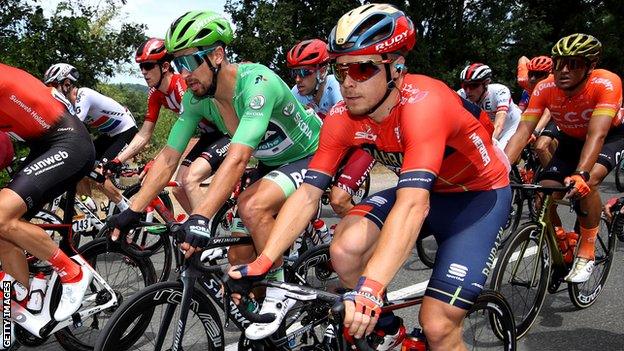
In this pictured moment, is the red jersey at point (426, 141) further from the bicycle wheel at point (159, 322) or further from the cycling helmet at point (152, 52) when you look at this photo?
the cycling helmet at point (152, 52)

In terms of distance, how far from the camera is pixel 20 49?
369 inches

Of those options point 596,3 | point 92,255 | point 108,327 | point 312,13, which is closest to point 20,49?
point 92,255

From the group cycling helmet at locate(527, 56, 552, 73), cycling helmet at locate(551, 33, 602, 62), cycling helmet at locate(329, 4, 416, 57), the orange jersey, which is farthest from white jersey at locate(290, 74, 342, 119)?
cycling helmet at locate(329, 4, 416, 57)

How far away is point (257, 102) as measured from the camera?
134 inches

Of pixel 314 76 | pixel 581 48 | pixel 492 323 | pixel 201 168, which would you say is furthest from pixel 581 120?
pixel 201 168

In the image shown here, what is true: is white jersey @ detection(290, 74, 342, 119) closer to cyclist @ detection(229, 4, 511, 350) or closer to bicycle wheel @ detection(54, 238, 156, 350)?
bicycle wheel @ detection(54, 238, 156, 350)

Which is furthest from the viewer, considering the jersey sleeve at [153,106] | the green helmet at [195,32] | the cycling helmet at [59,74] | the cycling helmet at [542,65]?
the cycling helmet at [542,65]

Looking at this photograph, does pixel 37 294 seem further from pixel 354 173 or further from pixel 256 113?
pixel 354 173

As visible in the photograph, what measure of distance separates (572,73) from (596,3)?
970 inches

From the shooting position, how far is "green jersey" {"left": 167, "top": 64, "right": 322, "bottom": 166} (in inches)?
132

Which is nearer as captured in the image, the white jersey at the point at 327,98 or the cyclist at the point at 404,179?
the cyclist at the point at 404,179

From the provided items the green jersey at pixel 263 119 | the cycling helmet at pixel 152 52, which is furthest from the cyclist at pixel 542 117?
the cycling helmet at pixel 152 52

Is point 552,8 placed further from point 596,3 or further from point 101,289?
point 101,289

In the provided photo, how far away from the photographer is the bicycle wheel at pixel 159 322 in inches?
107
